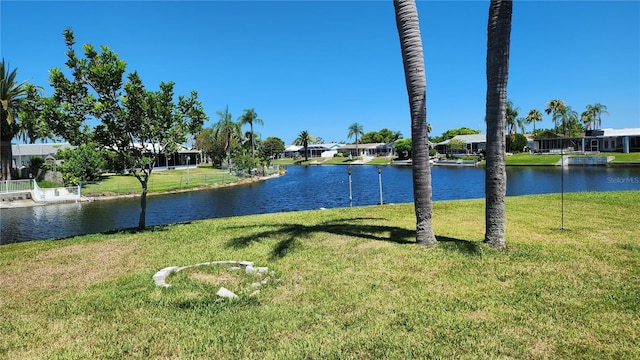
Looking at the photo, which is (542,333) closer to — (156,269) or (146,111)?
(156,269)

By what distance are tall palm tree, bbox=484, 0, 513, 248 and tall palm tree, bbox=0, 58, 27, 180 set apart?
127 feet

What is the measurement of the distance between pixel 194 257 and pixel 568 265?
7.78 metres

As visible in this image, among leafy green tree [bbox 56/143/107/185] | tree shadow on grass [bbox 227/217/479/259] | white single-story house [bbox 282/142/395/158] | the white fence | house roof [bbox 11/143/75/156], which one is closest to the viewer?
tree shadow on grass [bbox 227/217/479/259]

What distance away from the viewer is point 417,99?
28.4 feet

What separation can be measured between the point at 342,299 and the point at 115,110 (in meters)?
10.7

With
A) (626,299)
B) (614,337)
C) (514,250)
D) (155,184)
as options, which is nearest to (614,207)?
(514,250)

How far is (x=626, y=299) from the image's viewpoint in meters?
5.47

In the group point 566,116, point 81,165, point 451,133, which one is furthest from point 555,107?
point 81,165

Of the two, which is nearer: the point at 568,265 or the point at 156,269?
the point at 568,265

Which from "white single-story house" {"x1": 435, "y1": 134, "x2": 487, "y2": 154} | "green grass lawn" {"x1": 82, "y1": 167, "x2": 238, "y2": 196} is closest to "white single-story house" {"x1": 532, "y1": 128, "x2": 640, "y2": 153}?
"white single-story house" {"x1": 435, "y1": 134, "x2": 487, "y2": 154}

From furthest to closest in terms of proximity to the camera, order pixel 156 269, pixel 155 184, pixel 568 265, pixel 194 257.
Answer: pixel 155 184, pixel 194 257, pixel 156 269, pixel 568 265

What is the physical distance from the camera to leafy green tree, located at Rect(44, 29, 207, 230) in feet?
39.4

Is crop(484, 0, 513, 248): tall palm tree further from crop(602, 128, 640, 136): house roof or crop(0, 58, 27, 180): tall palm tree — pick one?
crop(602, 128, 640, 136): house roof

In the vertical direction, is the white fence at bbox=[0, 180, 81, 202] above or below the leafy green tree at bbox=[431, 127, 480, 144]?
below
